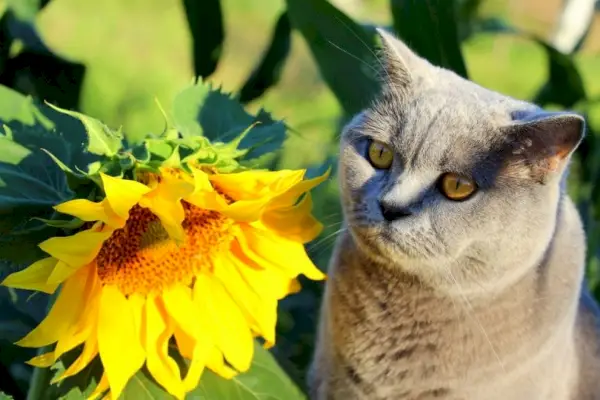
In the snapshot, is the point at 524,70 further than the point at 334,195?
Yes

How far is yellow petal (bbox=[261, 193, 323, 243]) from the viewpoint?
1.92ft

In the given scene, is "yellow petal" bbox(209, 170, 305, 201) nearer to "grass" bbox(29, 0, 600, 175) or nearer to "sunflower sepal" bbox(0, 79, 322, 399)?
"sunflower sepal" bbox(0, 79, 322, 399)

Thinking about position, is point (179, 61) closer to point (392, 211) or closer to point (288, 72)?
point (288, 72)

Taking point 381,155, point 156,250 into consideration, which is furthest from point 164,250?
point 381,155

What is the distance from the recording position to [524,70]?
1764 millimetres

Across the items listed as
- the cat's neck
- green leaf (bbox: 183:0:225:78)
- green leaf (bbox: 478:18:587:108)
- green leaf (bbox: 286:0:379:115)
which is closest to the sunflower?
the cat's neck

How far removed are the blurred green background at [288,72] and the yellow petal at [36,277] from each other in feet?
0.79

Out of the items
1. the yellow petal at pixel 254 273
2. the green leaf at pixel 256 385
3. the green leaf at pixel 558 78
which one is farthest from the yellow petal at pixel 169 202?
the green leaf at pixel 558 78

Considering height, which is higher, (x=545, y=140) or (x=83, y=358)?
(x=545, y=140)

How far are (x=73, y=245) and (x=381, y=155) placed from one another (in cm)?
29

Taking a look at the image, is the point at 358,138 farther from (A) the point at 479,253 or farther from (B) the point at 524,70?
(B) the point at 524,70

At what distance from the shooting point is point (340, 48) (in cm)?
73

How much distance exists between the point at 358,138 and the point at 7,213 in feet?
1.03

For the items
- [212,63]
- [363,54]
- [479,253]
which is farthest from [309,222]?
[212,63]
